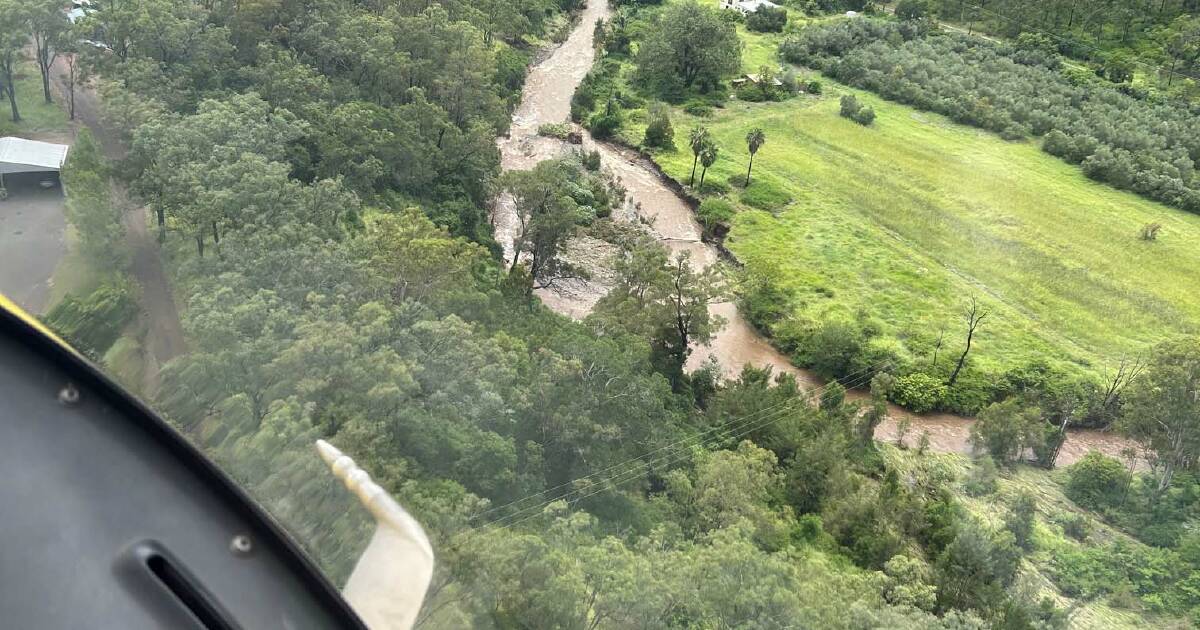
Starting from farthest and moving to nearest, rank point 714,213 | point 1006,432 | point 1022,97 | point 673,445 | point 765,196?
point 1022,97 → point 765,196 → point 714,213 → point 1006,432 → point 673,445

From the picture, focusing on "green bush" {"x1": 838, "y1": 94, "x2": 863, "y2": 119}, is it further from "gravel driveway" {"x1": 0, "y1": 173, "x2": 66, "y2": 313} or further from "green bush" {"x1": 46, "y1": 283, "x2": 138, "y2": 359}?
"green bush" {"x1": 46, "y1": 283, "x2": 138, "y2": 359}

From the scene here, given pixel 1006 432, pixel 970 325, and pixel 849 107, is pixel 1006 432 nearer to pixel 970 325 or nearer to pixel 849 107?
pixel 970 325

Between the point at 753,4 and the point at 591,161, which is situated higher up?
the point at 753,4

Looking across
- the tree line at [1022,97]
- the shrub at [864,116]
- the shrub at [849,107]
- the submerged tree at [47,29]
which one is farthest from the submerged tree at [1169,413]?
the submerged tree at [47,29]

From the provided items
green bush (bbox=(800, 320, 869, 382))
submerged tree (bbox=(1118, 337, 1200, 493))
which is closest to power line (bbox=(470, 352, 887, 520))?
green bush (bbox=(800, 320, 869, 382))

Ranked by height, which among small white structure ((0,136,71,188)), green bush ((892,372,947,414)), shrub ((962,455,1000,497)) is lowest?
shrub ((962,455,1000,497))

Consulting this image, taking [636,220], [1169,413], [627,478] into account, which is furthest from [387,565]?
A: [636,220]
